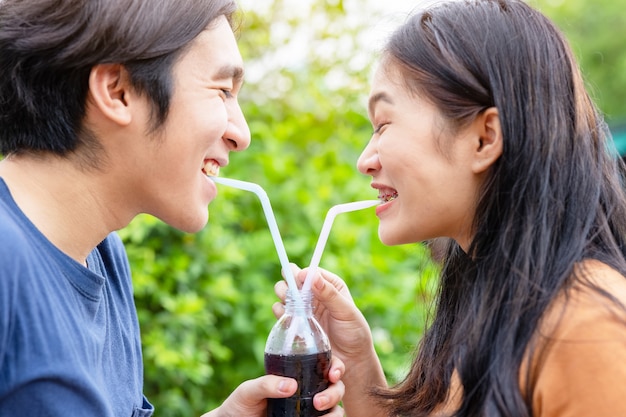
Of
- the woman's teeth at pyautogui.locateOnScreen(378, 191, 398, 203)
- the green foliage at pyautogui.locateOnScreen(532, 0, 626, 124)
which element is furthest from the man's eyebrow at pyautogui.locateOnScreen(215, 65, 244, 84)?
the green foliage at pyautogui.locateOnScreen(532, 0, 626, 124)

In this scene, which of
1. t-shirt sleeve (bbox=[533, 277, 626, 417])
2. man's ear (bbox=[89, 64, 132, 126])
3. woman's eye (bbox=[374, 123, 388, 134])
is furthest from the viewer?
woman's eye (bbox=[374, 123, 388, 134])

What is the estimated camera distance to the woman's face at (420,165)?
191 cm

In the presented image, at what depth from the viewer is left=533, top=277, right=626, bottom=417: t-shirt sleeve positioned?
1.53 metres

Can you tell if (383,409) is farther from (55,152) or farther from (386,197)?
(55,152)

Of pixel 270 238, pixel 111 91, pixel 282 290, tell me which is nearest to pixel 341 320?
pixel 282 290

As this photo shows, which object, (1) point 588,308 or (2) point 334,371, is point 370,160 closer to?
(2) point 334,371

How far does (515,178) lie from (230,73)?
763mm

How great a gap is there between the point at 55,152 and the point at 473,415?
1.15 meters

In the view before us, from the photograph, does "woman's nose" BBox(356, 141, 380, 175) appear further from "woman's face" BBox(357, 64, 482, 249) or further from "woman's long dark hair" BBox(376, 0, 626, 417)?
"woman's long dark hair" BBox(376, 0, 626, 417)

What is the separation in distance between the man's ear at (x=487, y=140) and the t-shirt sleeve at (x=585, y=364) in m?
0.41

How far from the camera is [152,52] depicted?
182cm

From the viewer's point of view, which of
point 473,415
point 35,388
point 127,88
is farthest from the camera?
point 127,88

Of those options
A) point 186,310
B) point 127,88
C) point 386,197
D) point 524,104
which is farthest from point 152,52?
point 186,310

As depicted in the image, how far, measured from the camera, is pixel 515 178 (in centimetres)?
181
